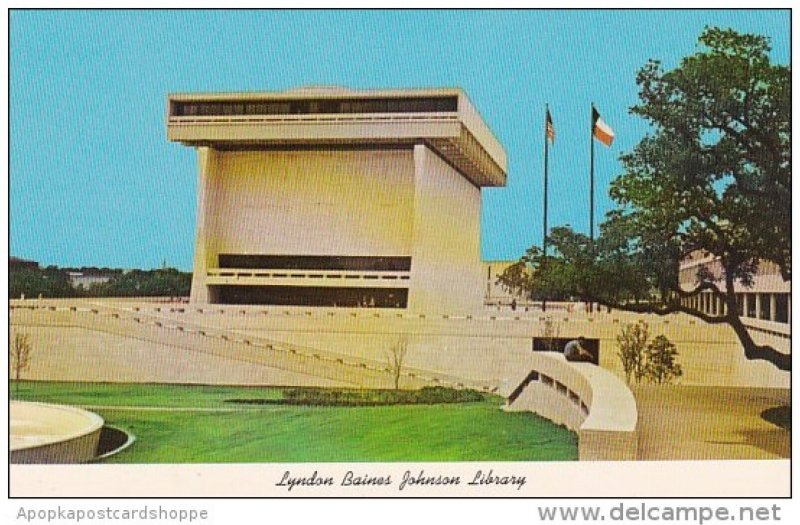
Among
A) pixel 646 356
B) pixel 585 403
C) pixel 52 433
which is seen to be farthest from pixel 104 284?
pixel 646 356

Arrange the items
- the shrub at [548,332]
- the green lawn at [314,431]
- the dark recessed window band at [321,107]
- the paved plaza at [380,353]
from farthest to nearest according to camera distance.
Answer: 1. the dark recessed window band at [321,107]
2. the shrub at [548,332]
3. the paved plaza at [380,353]
4. the green lawn at [314,431]

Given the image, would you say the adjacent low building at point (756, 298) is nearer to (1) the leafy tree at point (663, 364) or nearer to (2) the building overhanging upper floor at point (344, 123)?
(1) the leafy tree at point (663, 364)

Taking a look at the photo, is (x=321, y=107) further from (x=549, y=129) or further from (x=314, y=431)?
(x=314, y=431)

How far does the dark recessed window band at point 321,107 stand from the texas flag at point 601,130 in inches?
42.8

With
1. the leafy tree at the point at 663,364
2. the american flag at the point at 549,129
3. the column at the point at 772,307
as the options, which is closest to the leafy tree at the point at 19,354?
the american flag at the point at 549,129

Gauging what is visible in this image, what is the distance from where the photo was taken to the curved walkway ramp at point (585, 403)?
241 inches

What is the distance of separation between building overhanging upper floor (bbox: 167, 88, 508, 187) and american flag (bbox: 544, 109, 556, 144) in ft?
1.25

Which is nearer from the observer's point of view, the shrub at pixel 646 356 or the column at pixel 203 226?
the shrub at pixel 646 356

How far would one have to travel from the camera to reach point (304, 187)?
884 centimetres
